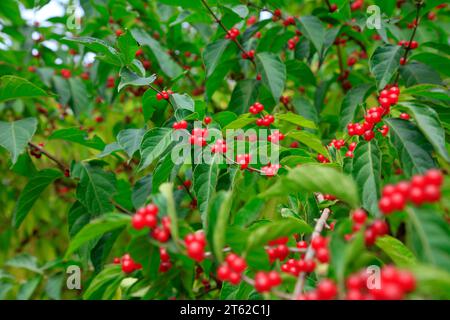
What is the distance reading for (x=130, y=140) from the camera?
167cm

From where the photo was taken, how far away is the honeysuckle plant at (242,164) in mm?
880

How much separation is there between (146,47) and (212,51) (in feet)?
1.88

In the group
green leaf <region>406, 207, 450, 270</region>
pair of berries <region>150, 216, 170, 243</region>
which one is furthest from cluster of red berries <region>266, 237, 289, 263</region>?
green leaf <region>406, 207, 450, 270</region>

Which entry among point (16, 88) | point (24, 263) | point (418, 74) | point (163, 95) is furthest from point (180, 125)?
point (24, 263)

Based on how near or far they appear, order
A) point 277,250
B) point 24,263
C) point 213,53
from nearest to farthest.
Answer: point 277,250
point 213,53
point 24,263

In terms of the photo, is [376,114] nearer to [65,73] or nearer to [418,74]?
[418,74]

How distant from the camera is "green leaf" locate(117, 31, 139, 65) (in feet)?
4.83

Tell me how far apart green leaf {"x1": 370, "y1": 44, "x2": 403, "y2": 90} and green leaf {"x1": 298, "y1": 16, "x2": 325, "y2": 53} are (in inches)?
10.5

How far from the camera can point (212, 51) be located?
2053 mm

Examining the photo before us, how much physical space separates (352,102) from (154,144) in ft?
3.36

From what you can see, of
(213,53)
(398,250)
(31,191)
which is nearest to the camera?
(398,250)

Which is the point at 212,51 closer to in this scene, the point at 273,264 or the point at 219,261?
the point at 273,264
